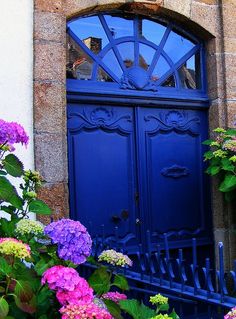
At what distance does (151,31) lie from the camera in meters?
4.96

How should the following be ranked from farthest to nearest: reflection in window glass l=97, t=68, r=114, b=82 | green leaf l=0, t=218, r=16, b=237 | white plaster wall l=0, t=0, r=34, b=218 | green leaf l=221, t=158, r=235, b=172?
reflection in window glass l=97, t=68, r=114, b=82 → green leaf l=221, t=158, r=235, b=172 → white plaster wall l=0, t=0, r=34, b=218 → green leaf l=0, t=218, r=16, b=237

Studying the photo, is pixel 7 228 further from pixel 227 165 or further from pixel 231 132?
pixel 231 132

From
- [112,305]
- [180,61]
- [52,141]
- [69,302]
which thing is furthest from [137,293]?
[180,61]

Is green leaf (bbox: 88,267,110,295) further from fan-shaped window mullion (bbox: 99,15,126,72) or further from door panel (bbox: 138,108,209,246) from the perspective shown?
fan-shaped window mullion (bbox: 99,15,126,72)

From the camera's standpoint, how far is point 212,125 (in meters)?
5.00

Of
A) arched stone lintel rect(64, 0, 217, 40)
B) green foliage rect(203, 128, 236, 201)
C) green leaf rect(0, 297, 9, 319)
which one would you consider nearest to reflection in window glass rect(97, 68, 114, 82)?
arched stone lintel rect(64, 0, 217, 40)

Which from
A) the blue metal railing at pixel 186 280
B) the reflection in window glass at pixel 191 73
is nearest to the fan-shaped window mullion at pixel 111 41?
the reflection in window glass at pixel 191 73

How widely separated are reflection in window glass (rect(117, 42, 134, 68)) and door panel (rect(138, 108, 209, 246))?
0.49 meters

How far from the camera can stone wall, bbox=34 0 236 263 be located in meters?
4.07

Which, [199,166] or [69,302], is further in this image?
[199,166]

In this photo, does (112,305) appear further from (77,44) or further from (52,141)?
(77,44)

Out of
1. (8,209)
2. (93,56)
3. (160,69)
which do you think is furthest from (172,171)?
(8,209)

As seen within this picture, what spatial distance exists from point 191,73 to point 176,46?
1.05 feet

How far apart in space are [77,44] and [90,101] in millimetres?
564
